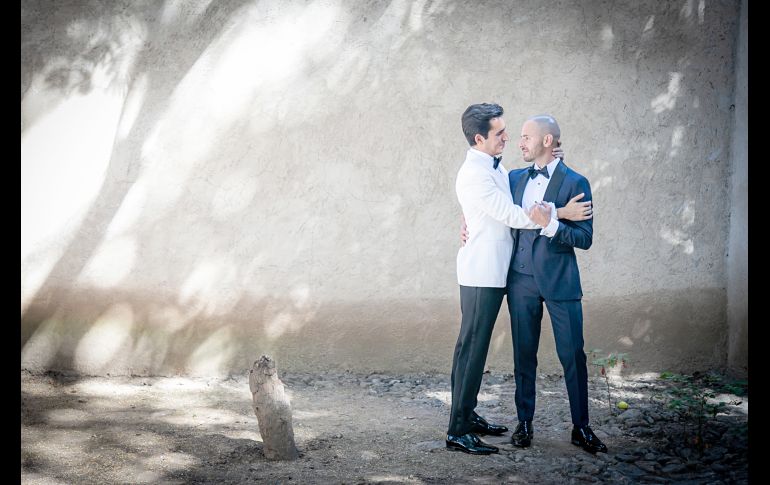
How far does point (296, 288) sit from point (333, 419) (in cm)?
149

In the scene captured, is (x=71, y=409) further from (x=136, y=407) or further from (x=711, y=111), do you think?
(x=711, y=111)

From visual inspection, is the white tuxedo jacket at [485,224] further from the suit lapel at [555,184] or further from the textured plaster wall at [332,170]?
the textured plaster wall at [332,170]

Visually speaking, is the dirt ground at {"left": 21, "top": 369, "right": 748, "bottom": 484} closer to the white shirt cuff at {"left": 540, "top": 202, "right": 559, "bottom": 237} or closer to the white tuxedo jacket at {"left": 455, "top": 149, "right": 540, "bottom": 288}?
the white tuxedo jacket at {"left": 455, "top": 149, "right": 540, "bottom": 288}

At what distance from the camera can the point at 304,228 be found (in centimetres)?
669

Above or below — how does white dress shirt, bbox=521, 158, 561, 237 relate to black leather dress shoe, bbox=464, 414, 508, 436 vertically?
above

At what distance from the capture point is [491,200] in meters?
4.62

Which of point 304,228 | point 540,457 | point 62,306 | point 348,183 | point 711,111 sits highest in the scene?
point 711,111

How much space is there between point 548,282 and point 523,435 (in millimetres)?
1024

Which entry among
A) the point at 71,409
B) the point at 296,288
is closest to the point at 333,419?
the point at 296,288

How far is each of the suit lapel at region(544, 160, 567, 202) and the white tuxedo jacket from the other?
242mm

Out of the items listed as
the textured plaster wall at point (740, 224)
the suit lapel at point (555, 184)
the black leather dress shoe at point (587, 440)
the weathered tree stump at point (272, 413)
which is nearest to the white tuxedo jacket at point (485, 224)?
the suit lapel at point (555, 184)

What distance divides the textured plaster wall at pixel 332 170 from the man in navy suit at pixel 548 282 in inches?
71.0

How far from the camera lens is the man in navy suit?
4.69 m

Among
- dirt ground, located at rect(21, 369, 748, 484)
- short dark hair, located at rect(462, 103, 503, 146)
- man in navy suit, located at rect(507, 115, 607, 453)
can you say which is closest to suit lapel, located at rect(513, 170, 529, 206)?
man in navy suit, located at rect(507, 115, 607, 453)
